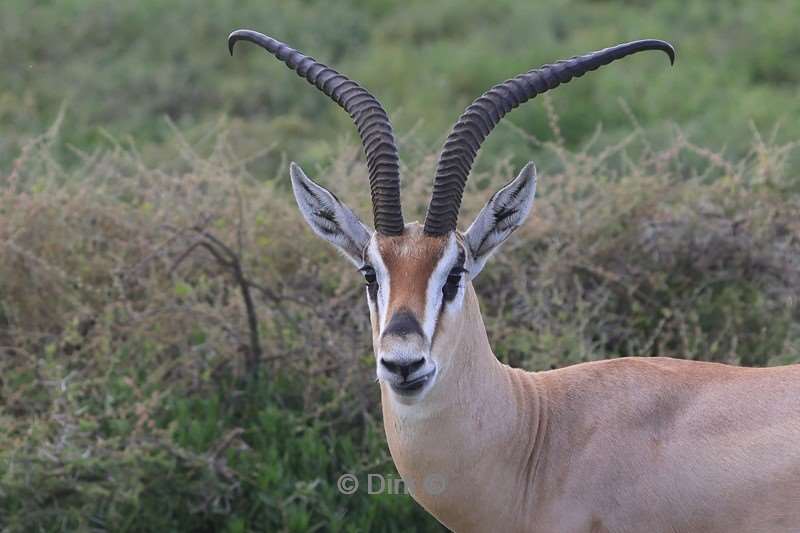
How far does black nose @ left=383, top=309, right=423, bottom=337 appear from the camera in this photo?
207 inches

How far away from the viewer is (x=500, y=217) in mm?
6012

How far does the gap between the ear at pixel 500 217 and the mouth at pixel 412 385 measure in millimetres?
758

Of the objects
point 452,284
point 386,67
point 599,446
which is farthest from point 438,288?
point 386,67

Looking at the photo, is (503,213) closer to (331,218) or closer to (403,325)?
(331,218)

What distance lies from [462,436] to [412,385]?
0.61 metres

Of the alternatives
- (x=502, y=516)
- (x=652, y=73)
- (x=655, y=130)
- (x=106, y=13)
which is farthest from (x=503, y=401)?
(x=106, y=13)

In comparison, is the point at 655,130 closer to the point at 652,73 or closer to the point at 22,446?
the point at 652,73

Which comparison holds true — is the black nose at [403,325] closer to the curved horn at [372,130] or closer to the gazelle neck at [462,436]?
the gazelle neck at [462,436]

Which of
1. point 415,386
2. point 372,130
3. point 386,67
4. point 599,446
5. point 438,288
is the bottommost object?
point 599,446

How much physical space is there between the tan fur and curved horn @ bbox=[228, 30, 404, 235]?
15cm

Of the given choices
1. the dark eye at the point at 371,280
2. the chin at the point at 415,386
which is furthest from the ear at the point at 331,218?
the chin at the point at 415,386

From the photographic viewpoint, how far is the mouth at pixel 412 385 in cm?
527

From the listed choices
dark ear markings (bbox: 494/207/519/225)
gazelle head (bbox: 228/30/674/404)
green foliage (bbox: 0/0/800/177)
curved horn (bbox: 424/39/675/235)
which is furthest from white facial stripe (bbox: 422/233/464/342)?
green foliage (bbox: 0/0/800/177)

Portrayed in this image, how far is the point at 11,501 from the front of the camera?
7.86m
